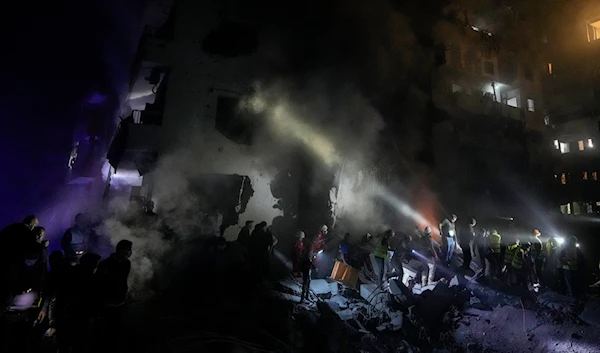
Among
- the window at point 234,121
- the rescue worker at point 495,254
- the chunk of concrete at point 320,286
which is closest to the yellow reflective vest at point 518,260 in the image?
the rescue worker at point 495,254

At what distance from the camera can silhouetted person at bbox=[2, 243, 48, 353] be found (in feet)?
13.2

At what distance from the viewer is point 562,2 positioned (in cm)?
2738

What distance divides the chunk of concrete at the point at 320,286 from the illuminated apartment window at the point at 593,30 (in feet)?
118

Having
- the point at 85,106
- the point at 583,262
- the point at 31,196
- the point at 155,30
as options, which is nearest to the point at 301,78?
the point at 155,30

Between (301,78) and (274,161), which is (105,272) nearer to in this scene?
(274,161)

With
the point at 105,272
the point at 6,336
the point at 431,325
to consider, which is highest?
the point at 105,272

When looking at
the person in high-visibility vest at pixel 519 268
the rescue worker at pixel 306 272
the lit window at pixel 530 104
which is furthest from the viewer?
the lit window at pixel 530 104

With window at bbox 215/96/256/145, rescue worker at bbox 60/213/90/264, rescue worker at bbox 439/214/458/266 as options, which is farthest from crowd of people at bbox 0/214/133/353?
rescue worker at bbox 439/214/458/266

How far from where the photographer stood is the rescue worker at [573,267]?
30.4ft

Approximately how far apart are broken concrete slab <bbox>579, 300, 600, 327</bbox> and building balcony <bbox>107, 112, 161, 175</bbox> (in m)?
14.1

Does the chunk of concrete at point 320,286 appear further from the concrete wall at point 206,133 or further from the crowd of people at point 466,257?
the concrete wall at point 206,133

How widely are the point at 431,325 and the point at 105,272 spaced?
25.7 feet

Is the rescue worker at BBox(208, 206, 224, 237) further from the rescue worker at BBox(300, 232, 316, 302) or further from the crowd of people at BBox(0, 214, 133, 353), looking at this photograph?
the crowd of people at BBox(0, 214, 133, 353)

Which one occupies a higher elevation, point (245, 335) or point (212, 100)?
point (212, 100)
